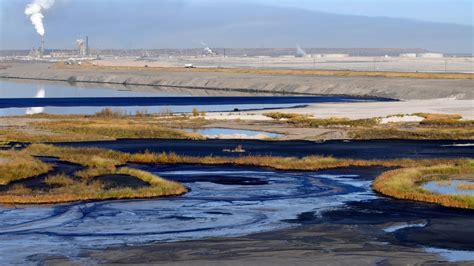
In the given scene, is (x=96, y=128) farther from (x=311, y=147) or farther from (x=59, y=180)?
(x=59, y=180)

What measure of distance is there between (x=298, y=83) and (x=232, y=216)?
10167cm

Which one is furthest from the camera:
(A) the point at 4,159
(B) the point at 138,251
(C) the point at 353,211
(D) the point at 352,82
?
(D) the point at 352,82

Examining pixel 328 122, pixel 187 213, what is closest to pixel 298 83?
pixel 328 122

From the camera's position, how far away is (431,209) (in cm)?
2992

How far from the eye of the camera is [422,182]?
120ft

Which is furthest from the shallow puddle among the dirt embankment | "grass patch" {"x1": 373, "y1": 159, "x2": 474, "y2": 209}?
the dirt embankment

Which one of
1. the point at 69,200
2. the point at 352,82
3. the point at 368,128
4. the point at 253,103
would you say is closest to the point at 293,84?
the point at 352,82

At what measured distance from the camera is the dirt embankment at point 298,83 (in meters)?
110

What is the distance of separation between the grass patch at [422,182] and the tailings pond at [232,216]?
0.69 metres

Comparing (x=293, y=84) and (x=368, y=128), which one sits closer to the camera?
(x=368, y=128)

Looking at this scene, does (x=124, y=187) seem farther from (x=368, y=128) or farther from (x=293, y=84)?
(x=293, y=84)

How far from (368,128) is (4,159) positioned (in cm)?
2937

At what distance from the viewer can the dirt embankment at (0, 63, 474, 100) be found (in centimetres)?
10988

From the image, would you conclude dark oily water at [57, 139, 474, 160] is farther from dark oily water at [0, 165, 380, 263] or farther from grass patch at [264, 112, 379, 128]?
grass patch at [264, 112, 379, 128]
